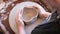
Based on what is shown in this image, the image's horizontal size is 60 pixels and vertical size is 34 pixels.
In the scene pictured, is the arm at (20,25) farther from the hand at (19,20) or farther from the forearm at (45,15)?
the forearm at (45,15)

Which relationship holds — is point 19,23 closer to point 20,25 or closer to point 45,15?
point 20,25

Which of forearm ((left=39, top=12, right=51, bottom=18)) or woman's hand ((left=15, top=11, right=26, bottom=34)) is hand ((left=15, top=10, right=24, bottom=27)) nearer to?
woman's hand ((left=15, top=11, right=26, bottom=34))

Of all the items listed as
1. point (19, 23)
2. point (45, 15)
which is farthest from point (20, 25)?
point (45, 15)

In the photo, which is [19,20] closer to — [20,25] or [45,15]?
[20,25]

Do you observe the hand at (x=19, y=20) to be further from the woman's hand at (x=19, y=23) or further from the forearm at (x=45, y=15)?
the forearm at (x=45, y=15)

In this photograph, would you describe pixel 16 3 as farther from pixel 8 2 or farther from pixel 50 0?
pixel 50 0

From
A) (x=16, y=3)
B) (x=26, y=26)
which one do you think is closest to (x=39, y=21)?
(x=26, y=26)

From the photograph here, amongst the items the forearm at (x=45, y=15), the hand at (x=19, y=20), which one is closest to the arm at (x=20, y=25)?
the hand at (x=19, y=20)

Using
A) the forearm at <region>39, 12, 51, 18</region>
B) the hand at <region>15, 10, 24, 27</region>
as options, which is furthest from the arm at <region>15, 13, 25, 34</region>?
the forearm at <region>39, 12, 51, 18</region>

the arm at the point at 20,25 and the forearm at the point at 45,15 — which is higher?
the forearm at the point at 45,15

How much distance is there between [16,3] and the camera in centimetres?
105

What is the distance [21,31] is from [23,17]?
0.28 feet

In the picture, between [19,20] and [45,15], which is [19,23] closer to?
[19,20]

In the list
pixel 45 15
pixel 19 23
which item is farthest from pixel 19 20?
pixel 45 15
